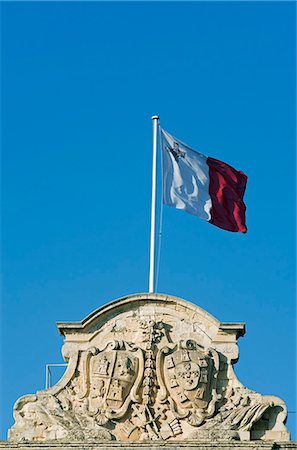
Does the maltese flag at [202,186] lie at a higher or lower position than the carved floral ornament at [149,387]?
higher

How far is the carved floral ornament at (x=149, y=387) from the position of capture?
4966 cm

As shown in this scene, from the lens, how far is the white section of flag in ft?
172

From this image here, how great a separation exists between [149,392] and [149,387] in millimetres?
115

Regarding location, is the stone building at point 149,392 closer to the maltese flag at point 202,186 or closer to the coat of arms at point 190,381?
the coat of arms at point 190,381

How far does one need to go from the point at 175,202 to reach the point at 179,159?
3.99 ft

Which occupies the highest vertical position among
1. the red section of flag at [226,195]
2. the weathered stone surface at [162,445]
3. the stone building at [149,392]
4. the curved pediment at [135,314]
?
the red section of flag at [226,195]

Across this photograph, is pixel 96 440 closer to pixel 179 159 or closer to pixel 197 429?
pixel 197 429

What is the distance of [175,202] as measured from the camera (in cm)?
5259

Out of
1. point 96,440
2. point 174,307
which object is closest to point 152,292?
point 174,307

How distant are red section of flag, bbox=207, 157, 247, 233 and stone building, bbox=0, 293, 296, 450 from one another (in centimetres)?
275

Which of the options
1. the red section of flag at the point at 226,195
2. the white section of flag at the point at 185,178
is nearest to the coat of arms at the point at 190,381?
the red section of flag at the point at 226,195

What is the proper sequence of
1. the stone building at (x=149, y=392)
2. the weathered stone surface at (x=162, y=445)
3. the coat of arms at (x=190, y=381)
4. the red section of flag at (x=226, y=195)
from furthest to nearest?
the red section of flag at (x=226, y=195) < the coat of arms at (x=190, y=381) < the stone building at (x=149, y=392) < the weathered stone surface at (x=162, y=445)

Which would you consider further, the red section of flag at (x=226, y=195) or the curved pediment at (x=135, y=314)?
the red section of flag at (x=226, y=195)

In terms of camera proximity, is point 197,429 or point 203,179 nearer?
point 197,429
